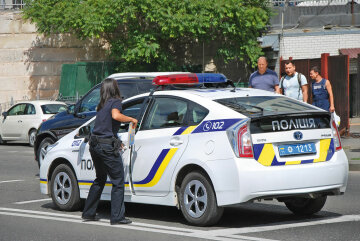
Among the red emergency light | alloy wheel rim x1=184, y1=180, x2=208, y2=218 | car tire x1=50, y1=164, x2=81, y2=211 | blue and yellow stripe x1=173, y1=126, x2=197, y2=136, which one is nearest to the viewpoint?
alloy wheel rim x1=184, y1=180, x2=208, y2=218

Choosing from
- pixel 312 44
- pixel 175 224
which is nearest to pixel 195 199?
pixel 175 224

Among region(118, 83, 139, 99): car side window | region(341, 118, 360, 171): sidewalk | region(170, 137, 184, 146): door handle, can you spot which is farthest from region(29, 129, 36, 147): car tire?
region(170, 137, 184, 146): door handle

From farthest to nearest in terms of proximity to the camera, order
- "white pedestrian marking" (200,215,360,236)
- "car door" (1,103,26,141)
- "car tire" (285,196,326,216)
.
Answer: "car door" (1,103,26,141) → "car tire" (285,196,326,216) → "white pedestrian marking" (200,215,360,236)

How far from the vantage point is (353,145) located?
17.6 meters

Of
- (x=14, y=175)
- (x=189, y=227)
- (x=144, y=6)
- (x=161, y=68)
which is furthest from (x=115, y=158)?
(x=161, y=68)

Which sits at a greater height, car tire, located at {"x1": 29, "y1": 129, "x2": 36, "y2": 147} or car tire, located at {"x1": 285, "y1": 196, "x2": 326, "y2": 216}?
car tire, located at {"x1": 285, "y1": 196, "x2": 326, "y2": 216}

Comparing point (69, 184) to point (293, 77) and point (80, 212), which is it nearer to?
point (80, 212)

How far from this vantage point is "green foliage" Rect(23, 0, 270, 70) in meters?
27.2

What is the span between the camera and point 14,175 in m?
14.4

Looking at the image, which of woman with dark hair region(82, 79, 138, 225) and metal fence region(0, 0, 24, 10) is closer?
woman with dark hair region(82, 79, 138, 225)

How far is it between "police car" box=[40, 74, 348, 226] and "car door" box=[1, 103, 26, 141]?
14.5m

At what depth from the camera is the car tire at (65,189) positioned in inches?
371

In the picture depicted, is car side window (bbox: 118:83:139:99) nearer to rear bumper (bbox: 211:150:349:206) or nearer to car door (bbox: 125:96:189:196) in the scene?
car door (bbox: 125:96:189:196)

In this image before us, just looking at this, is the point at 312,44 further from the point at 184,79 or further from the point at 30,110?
the point at 184,79
